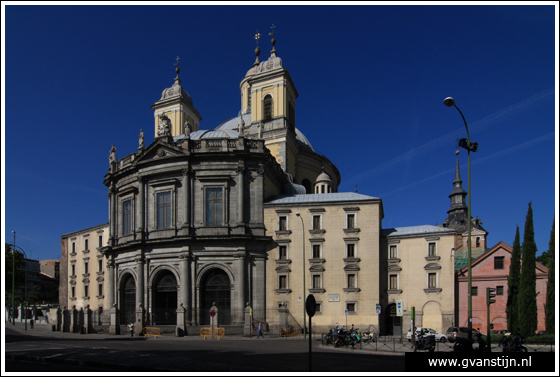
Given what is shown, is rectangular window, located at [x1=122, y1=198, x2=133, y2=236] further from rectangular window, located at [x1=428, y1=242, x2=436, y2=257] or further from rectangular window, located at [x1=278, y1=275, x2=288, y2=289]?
rectangular window, located at [x1=428, y1=242, x2=436, y2=257]

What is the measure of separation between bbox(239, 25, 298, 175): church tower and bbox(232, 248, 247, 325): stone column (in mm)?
15166

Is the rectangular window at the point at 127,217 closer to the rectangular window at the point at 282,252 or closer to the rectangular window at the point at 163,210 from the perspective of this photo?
the rectangular window at the point at 163,210

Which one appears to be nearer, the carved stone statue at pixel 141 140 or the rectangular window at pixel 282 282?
the rectangular window at pixel 282 282

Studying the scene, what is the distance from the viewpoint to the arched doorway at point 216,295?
44.9 meters

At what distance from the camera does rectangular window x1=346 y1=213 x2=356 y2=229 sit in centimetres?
4628

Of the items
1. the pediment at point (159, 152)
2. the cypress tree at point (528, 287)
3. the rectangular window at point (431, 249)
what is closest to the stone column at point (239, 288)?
the pediment at point (159, 152)

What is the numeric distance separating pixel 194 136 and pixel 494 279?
35.0 meters

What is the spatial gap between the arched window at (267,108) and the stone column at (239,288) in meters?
21.1

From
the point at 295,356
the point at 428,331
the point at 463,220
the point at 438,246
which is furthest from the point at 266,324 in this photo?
the point at 463,220

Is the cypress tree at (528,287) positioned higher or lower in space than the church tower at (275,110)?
lower

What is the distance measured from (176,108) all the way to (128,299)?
3123 cm

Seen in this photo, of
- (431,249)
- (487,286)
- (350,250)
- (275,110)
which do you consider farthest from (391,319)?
(275,110)

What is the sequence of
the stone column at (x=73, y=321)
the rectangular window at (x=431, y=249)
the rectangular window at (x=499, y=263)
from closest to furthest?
the rectangular window at (x=431, y=249) → the stone column at (x=73, y=321) → the rectangular window at (x=499, y=263)

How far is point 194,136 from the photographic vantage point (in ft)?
190
